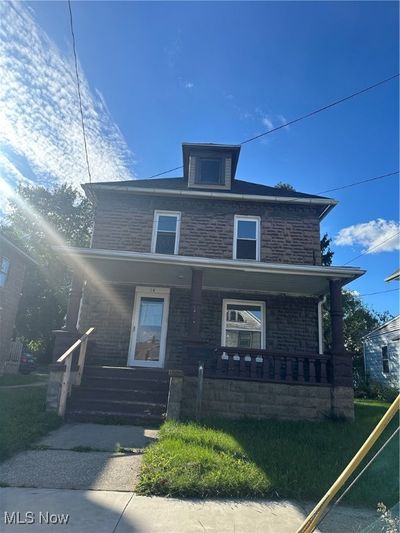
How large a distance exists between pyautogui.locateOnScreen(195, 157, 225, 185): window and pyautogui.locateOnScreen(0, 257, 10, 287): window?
30.3 ft

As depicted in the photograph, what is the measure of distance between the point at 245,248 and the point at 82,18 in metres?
6.99

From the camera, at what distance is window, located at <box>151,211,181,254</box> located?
35.3 ft

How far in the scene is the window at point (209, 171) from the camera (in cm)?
1178

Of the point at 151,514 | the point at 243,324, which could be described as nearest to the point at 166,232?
the point at 243,324

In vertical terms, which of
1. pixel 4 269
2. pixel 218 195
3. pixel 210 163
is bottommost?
pixel 4 269

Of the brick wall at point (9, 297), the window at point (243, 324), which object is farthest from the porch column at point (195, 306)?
the brick wall at point (9, 297)

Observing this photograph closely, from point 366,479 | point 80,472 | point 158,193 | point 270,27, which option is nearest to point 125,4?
point 270,27

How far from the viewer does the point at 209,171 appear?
12.0m

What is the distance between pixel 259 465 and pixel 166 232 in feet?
25.5

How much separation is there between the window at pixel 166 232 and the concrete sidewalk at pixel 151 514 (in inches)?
305

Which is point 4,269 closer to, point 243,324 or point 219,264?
point 243,324

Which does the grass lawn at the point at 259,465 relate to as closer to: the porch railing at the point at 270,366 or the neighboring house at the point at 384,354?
the porch railing at the point at 270,366

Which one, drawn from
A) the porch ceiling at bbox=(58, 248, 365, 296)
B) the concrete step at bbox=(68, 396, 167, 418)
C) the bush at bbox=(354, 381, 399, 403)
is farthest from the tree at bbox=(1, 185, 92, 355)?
the bush at bbox=(354, 381, 399, 403)

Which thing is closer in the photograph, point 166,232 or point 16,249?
point 166,232
